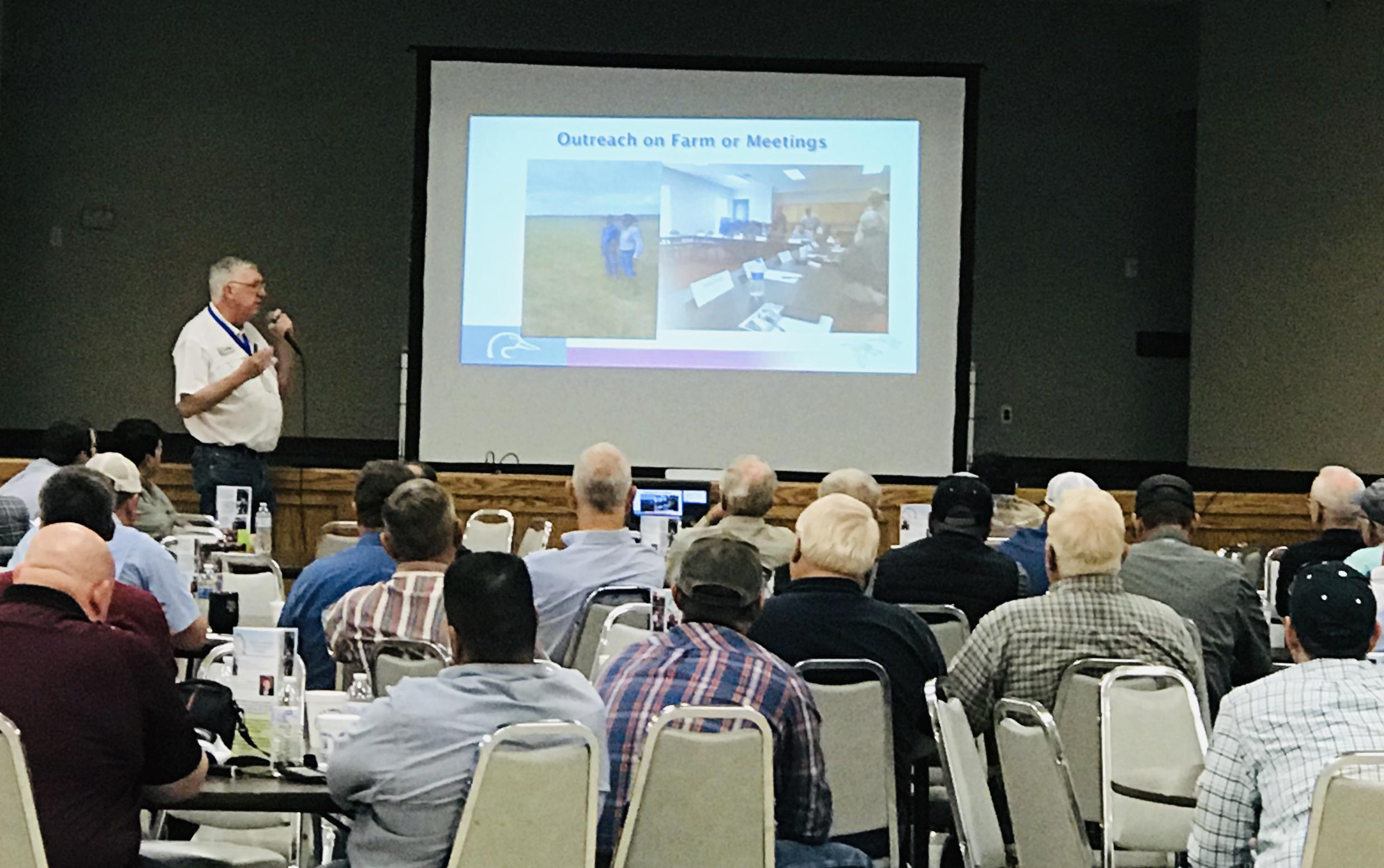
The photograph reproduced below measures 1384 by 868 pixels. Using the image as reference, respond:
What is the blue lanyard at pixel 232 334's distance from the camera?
8.62 meters

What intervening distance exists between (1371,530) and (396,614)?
3.57 m

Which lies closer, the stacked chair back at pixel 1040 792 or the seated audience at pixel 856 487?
the stacked chair back at pixel 1040 792

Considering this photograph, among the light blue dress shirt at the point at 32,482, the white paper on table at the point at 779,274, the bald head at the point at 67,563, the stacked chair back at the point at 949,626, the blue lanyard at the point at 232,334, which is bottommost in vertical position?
the stacked chair back at the point at 949,626

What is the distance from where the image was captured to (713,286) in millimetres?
10125

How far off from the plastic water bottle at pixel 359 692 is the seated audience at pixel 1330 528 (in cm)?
344

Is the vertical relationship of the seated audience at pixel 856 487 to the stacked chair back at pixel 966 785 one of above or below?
above

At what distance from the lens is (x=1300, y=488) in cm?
1112

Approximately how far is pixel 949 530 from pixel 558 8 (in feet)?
27.3

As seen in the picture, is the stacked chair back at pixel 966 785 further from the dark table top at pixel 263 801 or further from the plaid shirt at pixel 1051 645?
the dark table top at pixel 263 801

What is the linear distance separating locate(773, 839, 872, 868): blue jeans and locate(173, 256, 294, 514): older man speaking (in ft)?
18.5

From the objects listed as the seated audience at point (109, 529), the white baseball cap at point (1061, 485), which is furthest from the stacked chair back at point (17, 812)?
the white baseball cap at point (1061, 485)

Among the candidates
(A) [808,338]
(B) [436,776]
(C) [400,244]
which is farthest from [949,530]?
(C) [400,244]

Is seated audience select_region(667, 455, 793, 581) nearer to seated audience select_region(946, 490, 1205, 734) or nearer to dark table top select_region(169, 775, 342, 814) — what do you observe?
seated audience select_region(946, 490, 1205, 734)

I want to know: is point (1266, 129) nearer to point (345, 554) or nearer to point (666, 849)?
point (345, 554)
